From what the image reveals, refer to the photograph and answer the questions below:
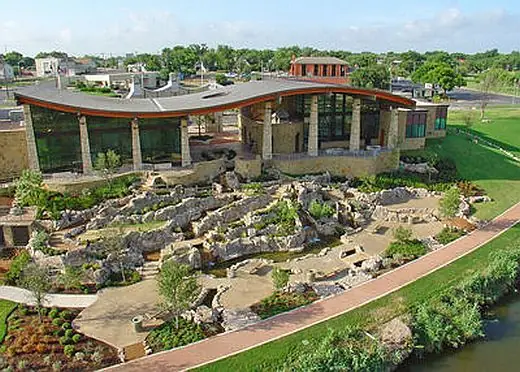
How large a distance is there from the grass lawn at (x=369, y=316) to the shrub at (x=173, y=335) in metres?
2.46

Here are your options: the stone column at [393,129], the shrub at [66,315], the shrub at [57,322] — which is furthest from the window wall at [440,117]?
the shrub at [57,322]

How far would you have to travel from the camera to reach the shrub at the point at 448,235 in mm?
33250

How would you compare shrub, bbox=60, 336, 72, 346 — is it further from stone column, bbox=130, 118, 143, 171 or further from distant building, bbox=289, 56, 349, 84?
distant building, bbox=289, 56, 349, 84

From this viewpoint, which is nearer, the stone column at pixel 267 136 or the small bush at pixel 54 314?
the small bush at pixel 54 314

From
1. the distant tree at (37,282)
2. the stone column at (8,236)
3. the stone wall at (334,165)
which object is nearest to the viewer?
the distant tree at (37,282)

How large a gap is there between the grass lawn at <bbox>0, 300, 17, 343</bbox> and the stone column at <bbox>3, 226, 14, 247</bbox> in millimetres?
7739

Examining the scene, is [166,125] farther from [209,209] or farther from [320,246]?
[320,246]

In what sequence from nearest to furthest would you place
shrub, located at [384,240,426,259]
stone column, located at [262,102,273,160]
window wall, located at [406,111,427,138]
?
1. shrub, located at [384,240,426,259]
2. stone column, located at [262,102,273,160]
3. window wall, located at [406,111,427,138]

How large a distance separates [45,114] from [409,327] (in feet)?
106

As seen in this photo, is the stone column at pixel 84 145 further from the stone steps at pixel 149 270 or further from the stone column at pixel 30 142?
the stone steps at pixel 149 270

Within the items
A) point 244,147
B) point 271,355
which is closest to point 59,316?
point 271,355

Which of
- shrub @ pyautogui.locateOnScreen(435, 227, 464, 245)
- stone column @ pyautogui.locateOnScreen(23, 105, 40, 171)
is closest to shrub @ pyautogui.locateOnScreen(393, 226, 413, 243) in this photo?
shrub @ pyautogui.locateOnScreen(435, 227, 464, 245)

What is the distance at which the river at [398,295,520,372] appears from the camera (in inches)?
866

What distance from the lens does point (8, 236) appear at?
32.2 meters
